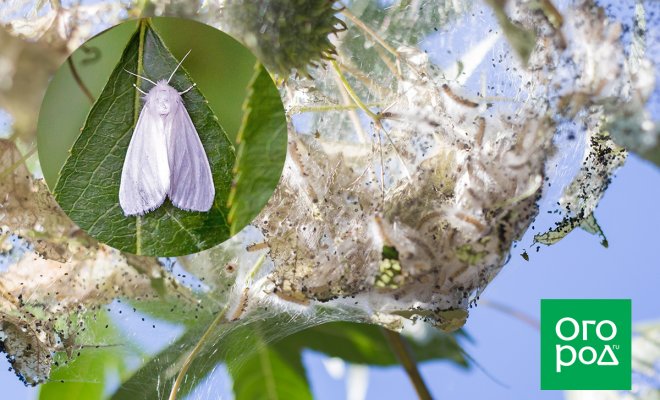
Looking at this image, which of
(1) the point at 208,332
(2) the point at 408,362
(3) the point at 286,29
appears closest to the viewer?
(3) the point at 286,29

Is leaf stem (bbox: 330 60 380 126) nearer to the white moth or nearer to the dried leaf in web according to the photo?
the white moth

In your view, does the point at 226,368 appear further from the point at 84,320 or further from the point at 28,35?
the point at 28,35

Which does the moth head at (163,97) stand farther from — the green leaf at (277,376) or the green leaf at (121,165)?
the green leaf at (277,376)

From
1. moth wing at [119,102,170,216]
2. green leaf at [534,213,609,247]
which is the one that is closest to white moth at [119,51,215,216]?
moth wing at [119,102,170,216]

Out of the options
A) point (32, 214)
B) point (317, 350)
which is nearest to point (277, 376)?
point (317, 350)

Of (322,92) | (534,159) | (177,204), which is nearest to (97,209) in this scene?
(177,204)

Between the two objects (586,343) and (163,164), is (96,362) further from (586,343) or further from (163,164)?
(586,343)
